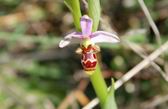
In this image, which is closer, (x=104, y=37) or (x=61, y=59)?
(x=104, y=37)

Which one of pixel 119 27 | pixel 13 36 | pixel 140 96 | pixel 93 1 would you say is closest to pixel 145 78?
pixel 140 96

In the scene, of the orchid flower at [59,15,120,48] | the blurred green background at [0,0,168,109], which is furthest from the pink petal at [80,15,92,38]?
the blurred green background at [0,0,168,109]

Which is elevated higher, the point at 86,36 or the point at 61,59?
the point at 61,59

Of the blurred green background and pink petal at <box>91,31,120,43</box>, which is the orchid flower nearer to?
pink petal at <box>91,31,120,43</box>

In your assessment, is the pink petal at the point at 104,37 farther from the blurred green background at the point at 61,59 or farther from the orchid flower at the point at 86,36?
the blurred green background at the point at 61,59

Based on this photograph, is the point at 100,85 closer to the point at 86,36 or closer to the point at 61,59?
→ the point at 86,36

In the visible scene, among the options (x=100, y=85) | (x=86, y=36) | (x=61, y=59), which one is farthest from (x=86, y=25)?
(x=61, y=59)

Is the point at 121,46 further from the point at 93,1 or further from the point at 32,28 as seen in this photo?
the point at 93,1
